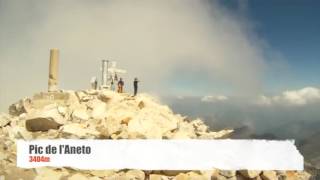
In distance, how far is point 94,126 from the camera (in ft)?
39.9

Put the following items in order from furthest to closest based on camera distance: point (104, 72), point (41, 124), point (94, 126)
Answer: point (104, 72) < point (41, 124) < point (94, 126)

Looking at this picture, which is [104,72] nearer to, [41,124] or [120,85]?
[120,85]

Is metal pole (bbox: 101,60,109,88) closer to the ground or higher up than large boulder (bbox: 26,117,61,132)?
higher up

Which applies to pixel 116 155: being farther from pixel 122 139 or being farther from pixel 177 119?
pixel 177 119

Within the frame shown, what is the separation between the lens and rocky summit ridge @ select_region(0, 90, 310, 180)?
11.4 meters

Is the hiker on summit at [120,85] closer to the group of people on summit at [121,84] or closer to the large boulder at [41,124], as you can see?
the group of people on summit at [121,84]

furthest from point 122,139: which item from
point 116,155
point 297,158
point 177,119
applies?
point 297,158

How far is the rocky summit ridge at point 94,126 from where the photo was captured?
11407 mm

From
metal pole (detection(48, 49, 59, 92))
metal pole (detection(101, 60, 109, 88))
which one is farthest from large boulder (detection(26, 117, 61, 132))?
metal pole (detection(101, 60, 109, 88))

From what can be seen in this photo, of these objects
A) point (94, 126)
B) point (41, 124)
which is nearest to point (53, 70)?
point (41, 124)

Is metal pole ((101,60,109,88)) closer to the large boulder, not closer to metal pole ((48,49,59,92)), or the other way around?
metal pole ((48,49,59,92))

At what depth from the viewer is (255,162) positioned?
1152 centimetres

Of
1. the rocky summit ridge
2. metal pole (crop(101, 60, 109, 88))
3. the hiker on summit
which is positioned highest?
metal pole (crop(101, 60, 109, 88))

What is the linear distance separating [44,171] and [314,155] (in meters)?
7.54
